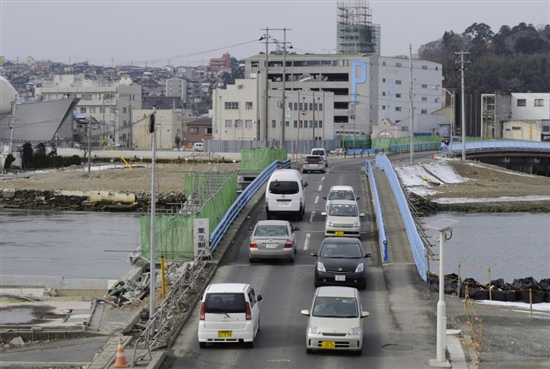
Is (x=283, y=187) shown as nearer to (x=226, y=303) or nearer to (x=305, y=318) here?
(x=305, y=318)

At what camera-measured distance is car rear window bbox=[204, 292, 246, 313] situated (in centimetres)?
2328

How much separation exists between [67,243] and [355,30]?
12718 centimetres

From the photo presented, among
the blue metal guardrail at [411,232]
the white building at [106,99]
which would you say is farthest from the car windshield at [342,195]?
the white building at [106,99]

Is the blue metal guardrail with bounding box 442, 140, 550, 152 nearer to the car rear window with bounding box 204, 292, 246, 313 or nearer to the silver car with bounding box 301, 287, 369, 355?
the silver car with bounding box 301, 287, 369, 355

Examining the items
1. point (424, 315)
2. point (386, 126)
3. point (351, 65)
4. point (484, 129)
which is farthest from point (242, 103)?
point (424, 315)

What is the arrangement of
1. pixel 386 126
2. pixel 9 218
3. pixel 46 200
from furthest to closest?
pixel 386 126
pixel 46 200
pixel 9 218

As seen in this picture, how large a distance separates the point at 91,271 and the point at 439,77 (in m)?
129

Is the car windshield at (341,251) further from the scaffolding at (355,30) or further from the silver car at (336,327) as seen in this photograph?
the scaffolding at (355,30)

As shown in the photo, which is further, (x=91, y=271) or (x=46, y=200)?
(x=46, y=200)

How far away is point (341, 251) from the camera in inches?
1227

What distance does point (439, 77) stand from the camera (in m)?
173

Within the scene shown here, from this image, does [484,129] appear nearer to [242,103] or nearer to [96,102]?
[242,103]

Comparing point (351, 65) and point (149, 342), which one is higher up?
point (351, 65)

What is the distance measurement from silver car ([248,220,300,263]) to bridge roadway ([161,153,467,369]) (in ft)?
1.62
